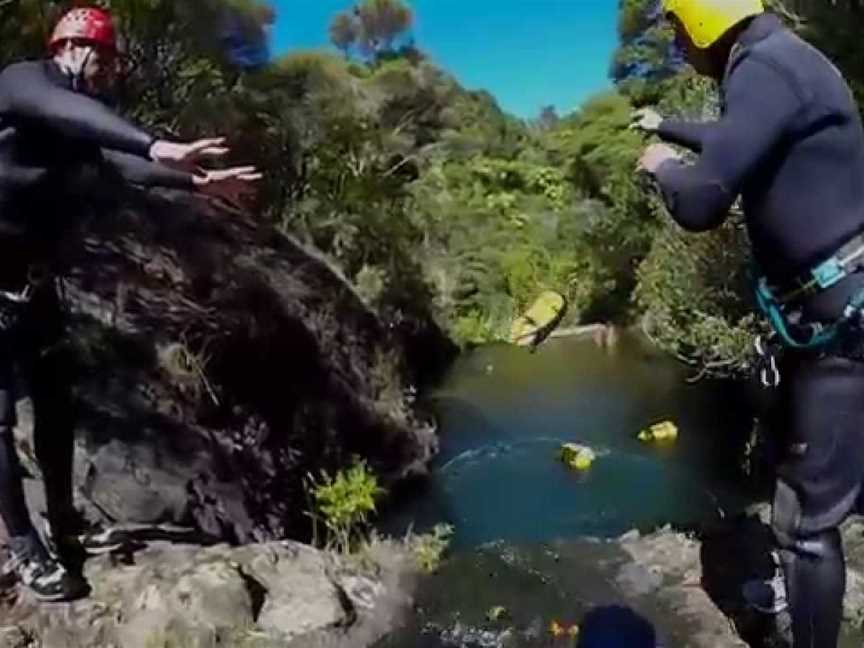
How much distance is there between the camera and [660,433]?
10.8 meters

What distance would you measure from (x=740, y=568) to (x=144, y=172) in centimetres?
244

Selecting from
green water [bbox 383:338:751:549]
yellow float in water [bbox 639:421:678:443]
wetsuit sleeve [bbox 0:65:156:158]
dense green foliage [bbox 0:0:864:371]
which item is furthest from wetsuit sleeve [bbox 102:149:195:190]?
yellow float in water [bbox 639:421:678:443]

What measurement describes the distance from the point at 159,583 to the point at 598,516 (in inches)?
171

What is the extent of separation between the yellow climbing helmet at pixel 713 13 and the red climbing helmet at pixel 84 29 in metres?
1.48

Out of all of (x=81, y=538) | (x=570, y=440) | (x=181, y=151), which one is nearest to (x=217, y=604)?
(x=81, y=538)

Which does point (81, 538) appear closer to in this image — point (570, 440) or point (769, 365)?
point (769, 365)

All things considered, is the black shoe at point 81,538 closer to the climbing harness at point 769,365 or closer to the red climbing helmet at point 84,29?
the red climbing helmet at point 84,29

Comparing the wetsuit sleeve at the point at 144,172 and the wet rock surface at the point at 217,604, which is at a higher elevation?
the wetsuit sleeve at the point at 144,172

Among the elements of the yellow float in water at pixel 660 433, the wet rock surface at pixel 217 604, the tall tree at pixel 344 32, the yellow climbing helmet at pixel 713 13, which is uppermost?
the tall tree at pixel 344 32

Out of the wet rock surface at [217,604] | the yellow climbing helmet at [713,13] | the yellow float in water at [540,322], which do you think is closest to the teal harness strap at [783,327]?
the yellow climbing helmet at [713,13]

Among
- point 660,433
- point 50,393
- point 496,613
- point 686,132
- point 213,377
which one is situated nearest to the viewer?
point 686,132

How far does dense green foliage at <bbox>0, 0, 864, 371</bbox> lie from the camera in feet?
30.8

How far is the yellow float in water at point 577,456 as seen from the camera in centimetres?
903

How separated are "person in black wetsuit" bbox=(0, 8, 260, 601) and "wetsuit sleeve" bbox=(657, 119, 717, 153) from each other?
102 cm
